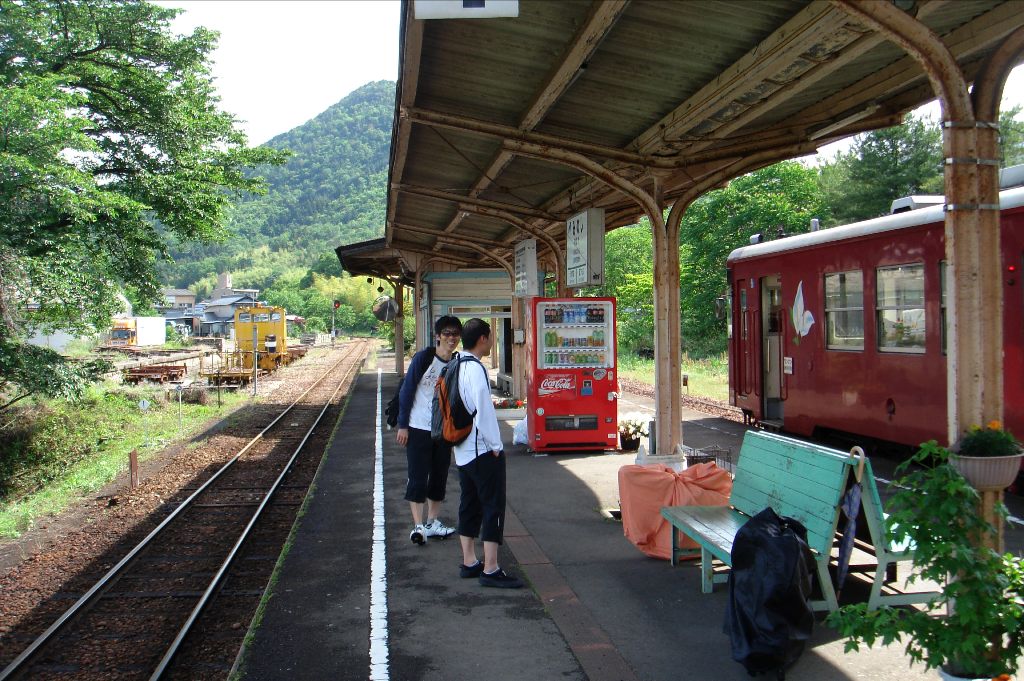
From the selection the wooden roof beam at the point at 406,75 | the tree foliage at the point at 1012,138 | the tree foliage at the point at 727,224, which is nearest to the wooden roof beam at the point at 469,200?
the wooden roof beam at the point at 406,75

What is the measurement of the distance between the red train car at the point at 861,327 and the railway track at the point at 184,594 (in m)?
7.05

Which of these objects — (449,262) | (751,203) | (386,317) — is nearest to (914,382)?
(449,262)

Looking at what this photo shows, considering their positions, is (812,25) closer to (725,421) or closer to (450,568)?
(450,568)

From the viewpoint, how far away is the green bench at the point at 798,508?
188 inches

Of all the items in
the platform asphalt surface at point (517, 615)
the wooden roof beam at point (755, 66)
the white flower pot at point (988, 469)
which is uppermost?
the wooden roof beam at point (755, 66)

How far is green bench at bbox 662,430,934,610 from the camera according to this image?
4770mm

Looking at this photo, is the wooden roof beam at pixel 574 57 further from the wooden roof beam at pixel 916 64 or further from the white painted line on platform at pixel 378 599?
the white painted line on platform at pixel 378 599

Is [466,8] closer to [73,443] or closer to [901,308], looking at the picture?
[901,308]

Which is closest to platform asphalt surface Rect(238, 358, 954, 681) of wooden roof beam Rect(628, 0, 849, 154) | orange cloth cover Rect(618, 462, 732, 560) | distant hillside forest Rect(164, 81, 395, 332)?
orange cloth cover Rect(618, 462, 732, 560)

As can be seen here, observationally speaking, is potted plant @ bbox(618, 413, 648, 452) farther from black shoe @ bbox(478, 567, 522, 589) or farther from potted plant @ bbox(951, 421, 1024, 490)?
potted plant @ bbox(951, 421, 1024, 490)

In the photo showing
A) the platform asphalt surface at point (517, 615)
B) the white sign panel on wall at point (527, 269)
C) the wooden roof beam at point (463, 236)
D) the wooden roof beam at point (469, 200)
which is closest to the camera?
the platform asphalt surface at point (517, 615)

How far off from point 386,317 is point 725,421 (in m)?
16.2

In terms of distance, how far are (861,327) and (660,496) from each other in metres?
5.25

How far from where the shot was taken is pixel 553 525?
7965 mm
